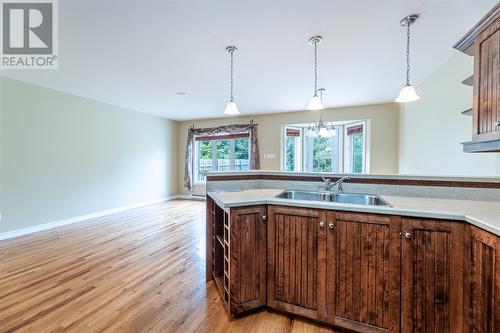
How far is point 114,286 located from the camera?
2.21 meters

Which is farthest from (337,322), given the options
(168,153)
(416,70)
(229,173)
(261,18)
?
(168,153)

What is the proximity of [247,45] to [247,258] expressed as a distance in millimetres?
2285

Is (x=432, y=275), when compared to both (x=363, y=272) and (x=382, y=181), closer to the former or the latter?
(x=363, y=272)

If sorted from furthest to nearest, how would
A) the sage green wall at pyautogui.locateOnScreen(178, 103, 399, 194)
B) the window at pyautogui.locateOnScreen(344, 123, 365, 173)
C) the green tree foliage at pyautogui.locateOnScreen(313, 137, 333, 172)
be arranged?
the green tree foliage at pyautogui.locateOnScreen(313, 137, 333, 172), the window at pyautogui.locateOnScreen(344, 123, 365, 173), the sage green wall at pyautogui.locateOnScreen(178, 103, 399, 194)

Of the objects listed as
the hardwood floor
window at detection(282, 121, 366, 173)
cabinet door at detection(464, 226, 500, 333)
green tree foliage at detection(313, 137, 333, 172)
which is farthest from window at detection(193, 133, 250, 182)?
cabinet door at detection(464, 226, 500, 333)

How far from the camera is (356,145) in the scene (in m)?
5.71

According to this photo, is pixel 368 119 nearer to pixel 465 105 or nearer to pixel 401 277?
pixel 465 105

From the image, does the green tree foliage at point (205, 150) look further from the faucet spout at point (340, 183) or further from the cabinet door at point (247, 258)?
the cabinet door at point (247, 258)

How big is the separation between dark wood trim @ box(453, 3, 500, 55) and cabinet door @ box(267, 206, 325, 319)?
163 centimetres

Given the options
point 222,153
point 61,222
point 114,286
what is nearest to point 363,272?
point 114,286

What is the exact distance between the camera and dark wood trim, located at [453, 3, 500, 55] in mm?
1379

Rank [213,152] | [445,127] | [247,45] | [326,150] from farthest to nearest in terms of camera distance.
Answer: [213,152], [326,150], [445,127], [247,45]

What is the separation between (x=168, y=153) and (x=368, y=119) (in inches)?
222

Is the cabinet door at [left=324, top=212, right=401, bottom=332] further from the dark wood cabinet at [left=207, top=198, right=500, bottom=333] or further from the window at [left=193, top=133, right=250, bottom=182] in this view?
the window at [left=193, top=133, right=250, bottom=182]
